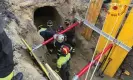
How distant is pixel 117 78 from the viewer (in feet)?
26.5

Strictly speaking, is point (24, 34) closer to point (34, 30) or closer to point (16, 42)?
point (34, 30)

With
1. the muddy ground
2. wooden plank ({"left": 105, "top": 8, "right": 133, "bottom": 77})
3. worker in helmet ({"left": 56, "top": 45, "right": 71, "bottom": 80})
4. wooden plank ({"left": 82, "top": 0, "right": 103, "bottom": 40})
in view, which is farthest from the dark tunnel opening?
wooden plank ({"left": 105, "top": 8, "right": 133, "bottom": 77})

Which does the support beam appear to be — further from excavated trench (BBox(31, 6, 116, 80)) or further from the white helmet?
the white helmet

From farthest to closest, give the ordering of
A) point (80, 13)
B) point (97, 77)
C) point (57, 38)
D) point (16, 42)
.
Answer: point (80, 13) → point (97, 77) → point (57, 38) → point (16, 42)

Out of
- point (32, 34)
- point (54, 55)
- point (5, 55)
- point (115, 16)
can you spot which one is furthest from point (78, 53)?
point (5, 55)

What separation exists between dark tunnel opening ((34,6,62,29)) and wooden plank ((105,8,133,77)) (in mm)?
2545

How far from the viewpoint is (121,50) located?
23.9 feet

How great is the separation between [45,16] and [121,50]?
3.79m

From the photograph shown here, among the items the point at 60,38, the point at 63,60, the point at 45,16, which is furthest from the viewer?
the point at 45,16

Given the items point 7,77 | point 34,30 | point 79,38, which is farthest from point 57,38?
point 7,77

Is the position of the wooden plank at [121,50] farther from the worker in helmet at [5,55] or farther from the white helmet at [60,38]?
the worker in helmet at [5,55]

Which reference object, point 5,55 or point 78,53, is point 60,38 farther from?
point 5,55

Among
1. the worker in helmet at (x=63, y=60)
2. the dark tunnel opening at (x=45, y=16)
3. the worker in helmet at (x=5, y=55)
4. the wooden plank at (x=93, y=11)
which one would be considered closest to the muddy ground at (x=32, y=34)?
the dark tunnel opening at (x=45, y=16)

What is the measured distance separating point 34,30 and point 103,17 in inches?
90.5
